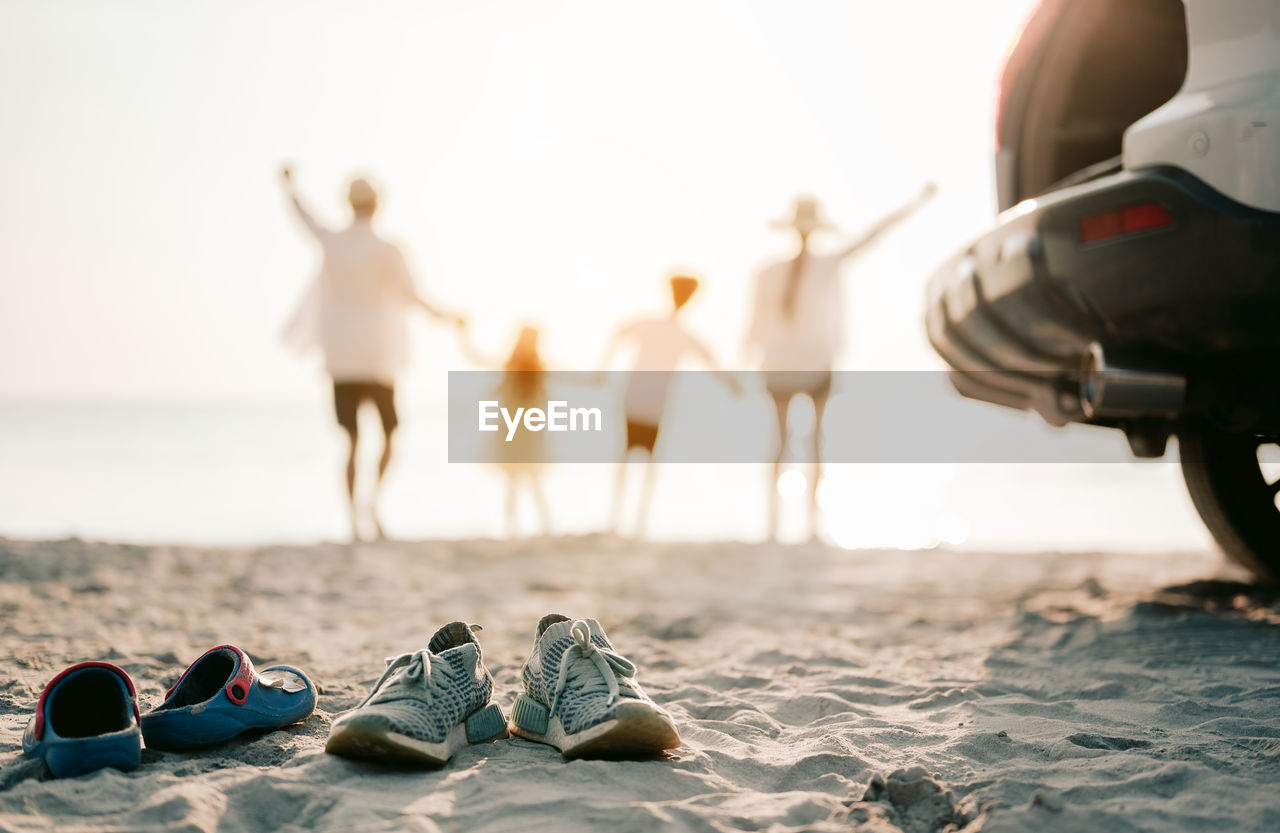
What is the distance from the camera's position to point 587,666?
7.06 ft

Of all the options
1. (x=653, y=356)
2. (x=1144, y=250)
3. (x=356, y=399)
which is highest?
(x=653, y=356)

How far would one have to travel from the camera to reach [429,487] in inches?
643

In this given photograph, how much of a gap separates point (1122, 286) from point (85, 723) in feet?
9.15

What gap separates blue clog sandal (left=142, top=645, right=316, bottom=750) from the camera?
2025 millimetres

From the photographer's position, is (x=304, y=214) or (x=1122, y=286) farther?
(x=304, y=214)

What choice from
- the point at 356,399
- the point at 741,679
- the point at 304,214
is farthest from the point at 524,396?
the point at 741,679

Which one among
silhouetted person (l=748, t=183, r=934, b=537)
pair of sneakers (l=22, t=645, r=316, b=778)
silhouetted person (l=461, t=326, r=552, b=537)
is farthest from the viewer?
silhouetted person (l=461, t=326, r=552, b=537)

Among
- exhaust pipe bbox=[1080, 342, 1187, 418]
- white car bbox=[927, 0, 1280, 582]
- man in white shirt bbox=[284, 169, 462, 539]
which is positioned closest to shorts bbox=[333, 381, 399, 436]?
man in white shirt bbox=[284, 169, 462, 539]

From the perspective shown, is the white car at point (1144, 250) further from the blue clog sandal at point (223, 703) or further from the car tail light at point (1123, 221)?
the blue clog sandal at point (223, 703)

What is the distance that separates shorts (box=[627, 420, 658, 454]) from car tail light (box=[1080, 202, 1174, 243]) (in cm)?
400

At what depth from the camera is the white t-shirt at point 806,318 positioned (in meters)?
6.11

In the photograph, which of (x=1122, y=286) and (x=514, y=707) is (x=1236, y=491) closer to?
(x=1122, y=286)

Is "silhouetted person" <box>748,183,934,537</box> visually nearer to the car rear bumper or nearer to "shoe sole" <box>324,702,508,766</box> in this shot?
the car rear bumper

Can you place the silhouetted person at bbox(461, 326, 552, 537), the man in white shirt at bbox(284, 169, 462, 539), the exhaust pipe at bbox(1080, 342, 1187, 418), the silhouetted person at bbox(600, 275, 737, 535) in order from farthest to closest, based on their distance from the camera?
the silhouetted person at bbox(461, 326, 552, 537)
the silhouetted person at bbox(600, 275, 737, 535)
the man in white shirt at bbox(284, 169, 462, 539)
the exhaust pipe at bbox(1080, 342, 1187, 418)
